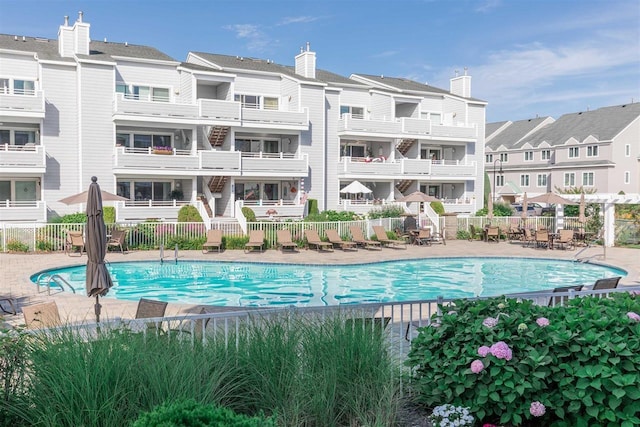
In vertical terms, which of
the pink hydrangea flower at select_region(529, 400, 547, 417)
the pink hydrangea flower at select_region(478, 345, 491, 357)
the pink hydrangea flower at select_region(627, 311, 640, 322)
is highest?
the pink hydrangea flower at select_region(627, 311, 640, 322)

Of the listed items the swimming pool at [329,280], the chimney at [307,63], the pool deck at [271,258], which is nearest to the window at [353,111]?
the chimney at [307,63]

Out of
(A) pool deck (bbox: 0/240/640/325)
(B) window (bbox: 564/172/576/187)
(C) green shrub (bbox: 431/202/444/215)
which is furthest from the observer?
(B) window (bbox: 564/172/576/187)

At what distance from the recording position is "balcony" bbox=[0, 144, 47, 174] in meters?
27.4

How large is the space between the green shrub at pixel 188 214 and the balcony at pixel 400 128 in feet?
40.0

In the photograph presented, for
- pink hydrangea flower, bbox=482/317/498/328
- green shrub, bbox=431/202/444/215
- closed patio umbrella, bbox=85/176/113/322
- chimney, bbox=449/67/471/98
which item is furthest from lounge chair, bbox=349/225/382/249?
chimney, bbox=449/67/471/98

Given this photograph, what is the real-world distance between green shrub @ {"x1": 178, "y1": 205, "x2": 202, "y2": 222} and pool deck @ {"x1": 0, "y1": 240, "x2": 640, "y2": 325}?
5.91 m

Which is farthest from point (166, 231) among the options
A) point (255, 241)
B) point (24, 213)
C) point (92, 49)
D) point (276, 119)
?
point (92, 49)

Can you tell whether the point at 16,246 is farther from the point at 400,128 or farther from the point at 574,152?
the point at 574,152

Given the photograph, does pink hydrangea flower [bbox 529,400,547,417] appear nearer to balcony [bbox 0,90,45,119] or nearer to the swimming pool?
the swimming pool

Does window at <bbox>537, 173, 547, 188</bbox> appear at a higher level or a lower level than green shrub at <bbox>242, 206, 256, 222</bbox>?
higher

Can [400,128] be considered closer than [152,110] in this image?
No

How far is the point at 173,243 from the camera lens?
967 inches

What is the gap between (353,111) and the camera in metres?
39.4

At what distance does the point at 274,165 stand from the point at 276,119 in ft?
9.59
